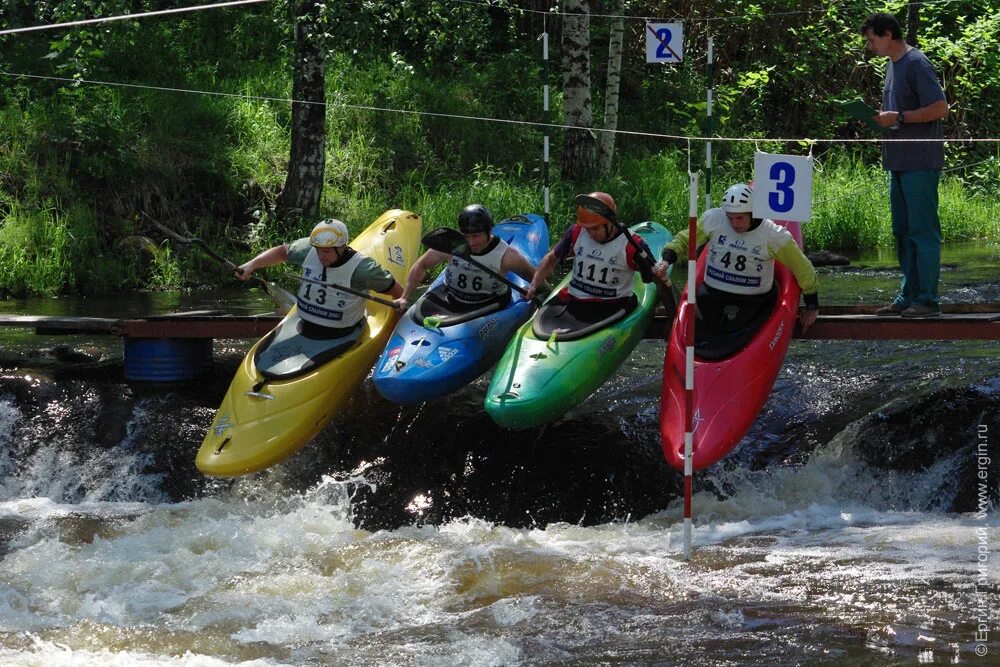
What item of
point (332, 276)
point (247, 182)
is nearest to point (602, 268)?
point (332, 276)

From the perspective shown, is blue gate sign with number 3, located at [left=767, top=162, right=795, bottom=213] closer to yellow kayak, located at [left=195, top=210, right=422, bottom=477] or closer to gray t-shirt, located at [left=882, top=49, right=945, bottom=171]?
gray t-shirt, located at [left=882, top=49, right=945, bottom=171]

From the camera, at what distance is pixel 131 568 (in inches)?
210

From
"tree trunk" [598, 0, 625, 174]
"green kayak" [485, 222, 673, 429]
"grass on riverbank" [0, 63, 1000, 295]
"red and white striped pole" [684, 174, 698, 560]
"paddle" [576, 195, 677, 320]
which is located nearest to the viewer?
"red and white striped pole" [684, 174, 698, 560]

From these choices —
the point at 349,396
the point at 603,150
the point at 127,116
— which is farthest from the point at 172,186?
the point at 349,396

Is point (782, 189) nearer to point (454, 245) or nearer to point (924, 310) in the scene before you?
point (924, 310)

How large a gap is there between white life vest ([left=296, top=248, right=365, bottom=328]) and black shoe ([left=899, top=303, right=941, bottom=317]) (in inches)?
106

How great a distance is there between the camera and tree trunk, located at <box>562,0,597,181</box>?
11721 millimetres

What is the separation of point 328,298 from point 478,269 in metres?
0.79

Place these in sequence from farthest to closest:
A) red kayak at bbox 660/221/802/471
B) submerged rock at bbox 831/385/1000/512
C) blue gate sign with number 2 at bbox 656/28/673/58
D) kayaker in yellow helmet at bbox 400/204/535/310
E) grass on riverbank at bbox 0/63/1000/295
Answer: grass on riverbank at bbox 0/63/1000/295 → blue gate sign with number 2 at bbox 656/28/673/58 → kayaker in yellow helmet at bbox 400/204/535/310 → submerged rock at bbox 831/385/1000/512 → red kayak at bbox 660/221/802/471

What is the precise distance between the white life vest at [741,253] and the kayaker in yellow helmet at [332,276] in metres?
1.62

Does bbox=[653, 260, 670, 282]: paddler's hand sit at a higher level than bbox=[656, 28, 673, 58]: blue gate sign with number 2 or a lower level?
lower

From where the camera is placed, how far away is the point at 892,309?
663 centimetres

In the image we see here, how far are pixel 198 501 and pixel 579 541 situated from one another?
1.98 m

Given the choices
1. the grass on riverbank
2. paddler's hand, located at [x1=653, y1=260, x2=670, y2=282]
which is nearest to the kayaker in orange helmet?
paddler's hand, located at [x1=653, y1=260, x2=670, y2=282]
